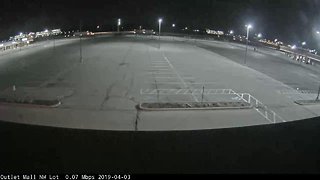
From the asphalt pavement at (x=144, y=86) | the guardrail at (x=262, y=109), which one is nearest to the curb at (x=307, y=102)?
the asphalt pavement at (x=144, y=86)

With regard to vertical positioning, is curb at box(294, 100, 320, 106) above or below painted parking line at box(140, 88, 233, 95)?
below

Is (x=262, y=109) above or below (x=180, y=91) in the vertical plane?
below

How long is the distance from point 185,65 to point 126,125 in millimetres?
26522

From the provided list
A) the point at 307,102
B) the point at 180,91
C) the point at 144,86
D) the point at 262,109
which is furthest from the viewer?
the point at 144,86

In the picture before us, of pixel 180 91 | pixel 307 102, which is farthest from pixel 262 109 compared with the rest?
pixel 180 91

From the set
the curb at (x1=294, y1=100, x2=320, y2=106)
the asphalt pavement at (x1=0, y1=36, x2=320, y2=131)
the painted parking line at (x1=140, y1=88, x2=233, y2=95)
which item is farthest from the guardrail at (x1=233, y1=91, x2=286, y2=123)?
the curb at (x1=294, y1=100, x2=320, y2=106)

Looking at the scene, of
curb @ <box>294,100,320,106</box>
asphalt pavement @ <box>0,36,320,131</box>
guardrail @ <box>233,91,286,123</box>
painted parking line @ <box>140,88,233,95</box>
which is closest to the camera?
asphalt pavement @ <box>0,36,320,131</box>

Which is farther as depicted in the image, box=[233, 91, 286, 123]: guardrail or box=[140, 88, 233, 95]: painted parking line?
box=[140, 88, 233, 95]: painted parking line

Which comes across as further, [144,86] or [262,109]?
[144,86]

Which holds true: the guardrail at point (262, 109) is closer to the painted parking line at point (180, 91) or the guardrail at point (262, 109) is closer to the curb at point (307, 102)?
the painted parking line at point (180, 91)

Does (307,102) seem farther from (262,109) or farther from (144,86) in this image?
(144,86)

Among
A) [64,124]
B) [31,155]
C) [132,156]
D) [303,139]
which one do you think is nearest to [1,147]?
[31,155]

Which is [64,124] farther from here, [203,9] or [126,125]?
[203,9]

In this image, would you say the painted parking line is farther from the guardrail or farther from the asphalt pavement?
the guardrail
